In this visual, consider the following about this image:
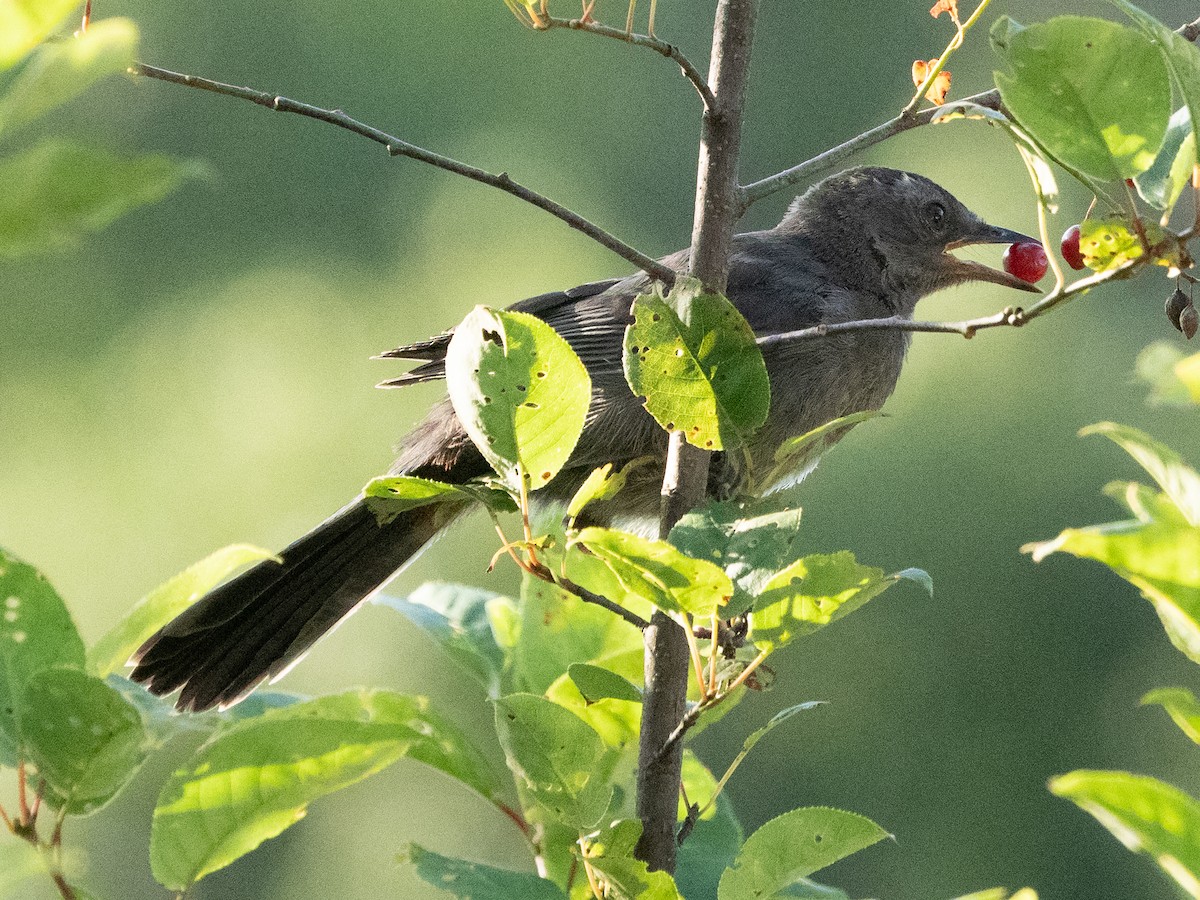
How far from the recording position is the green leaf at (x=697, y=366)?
145 centimetres

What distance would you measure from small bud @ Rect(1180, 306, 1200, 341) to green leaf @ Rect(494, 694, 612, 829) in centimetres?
84

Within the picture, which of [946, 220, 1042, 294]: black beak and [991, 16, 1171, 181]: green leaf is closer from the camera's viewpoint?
[991, 16, 1171, 181]: green leaf

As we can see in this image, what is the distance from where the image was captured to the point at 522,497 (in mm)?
1427

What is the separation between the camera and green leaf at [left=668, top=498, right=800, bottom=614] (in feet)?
4.53

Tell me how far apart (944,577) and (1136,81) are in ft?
31.4

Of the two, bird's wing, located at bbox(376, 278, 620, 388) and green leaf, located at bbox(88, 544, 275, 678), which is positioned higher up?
green leaf, located at bbox(88, 544, 275, 678)

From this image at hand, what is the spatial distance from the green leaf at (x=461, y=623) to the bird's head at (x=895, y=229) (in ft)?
8.17

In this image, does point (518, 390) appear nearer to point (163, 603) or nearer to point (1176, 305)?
point (163, 603)

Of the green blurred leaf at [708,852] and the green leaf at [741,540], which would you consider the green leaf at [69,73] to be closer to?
the green leaf at [741,540]

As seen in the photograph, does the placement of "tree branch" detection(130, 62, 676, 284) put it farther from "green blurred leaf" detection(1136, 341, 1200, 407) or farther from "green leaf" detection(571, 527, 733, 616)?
"green blurred leaf" detection(1136, 341, 1200, 407)

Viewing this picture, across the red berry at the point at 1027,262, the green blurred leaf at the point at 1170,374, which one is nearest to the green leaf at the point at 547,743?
the green blurred leaf at the point at 1170,374

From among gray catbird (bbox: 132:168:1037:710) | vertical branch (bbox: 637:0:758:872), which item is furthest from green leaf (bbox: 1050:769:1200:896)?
gray catbird (bbox: 132:168:1037:710)


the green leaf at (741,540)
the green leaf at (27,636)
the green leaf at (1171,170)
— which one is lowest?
the green leaf at (741,540)

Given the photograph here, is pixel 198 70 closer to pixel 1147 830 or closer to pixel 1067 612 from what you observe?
pixel 1067 612
